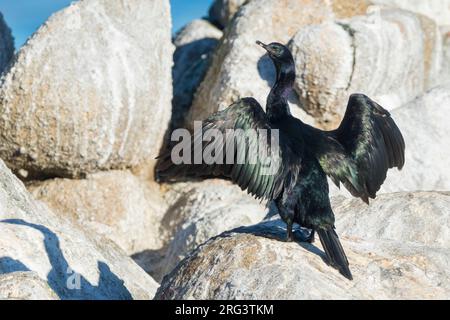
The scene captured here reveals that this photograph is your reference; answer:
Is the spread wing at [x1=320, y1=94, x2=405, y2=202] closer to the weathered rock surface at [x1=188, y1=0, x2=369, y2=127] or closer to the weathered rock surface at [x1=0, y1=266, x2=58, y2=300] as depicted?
the weathered rock surface at [x1=0, y1=266, x2=58, y2=300]

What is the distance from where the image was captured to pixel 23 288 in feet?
24.6

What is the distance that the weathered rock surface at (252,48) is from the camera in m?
16.1

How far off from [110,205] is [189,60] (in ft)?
14.8

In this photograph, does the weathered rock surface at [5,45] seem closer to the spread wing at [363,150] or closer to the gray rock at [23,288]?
the spread wing at [363,150]

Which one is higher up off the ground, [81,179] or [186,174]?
[186,174]

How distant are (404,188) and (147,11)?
5.10m

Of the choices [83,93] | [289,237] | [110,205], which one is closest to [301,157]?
[289,237]

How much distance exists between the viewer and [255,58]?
16328 mm

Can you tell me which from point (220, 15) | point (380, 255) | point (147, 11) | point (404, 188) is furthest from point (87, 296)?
point (220, 15)

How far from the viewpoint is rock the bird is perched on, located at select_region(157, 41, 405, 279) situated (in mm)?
8320

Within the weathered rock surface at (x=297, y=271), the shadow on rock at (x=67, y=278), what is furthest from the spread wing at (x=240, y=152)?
the shadow on rock at (x=67, y=278)

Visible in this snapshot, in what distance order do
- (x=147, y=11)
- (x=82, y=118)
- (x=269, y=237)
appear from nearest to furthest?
(x=269, y=237) < (x=82, y=118) < (x=147, y=11)

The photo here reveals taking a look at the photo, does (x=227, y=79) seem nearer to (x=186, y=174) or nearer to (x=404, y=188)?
(x=404, y=188)

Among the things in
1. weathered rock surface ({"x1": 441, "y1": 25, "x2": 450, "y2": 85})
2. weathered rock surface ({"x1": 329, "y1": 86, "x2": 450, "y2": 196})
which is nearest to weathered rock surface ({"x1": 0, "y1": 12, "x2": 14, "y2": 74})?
weathered rock surface ({"x1": 329, "y1": 86, "x2": 450, "y2": 196})
